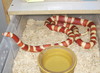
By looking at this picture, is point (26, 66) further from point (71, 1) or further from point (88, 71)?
point (71, 1)

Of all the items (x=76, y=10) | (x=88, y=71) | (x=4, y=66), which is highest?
(x=76, y=10)

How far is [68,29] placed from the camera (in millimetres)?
2055

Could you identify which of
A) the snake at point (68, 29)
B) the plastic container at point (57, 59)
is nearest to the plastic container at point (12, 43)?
the snake at point (68, 29)

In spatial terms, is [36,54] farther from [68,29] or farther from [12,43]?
[68,29]

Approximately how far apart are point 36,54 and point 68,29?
49 centimetres

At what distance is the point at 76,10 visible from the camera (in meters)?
1.60

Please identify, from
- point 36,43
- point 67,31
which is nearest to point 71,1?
point 67,31

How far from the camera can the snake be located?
1.83m

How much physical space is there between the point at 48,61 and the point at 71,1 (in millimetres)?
604

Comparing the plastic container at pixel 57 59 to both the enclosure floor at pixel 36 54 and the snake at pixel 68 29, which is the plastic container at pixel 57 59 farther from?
the snake at pixel 68 29

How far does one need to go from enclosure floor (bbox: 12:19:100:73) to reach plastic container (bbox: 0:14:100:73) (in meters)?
0.06

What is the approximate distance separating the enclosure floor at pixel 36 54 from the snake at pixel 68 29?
44 millimetres

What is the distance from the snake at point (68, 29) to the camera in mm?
1835

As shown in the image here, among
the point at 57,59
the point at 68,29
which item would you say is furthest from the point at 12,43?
the point at 68,29
